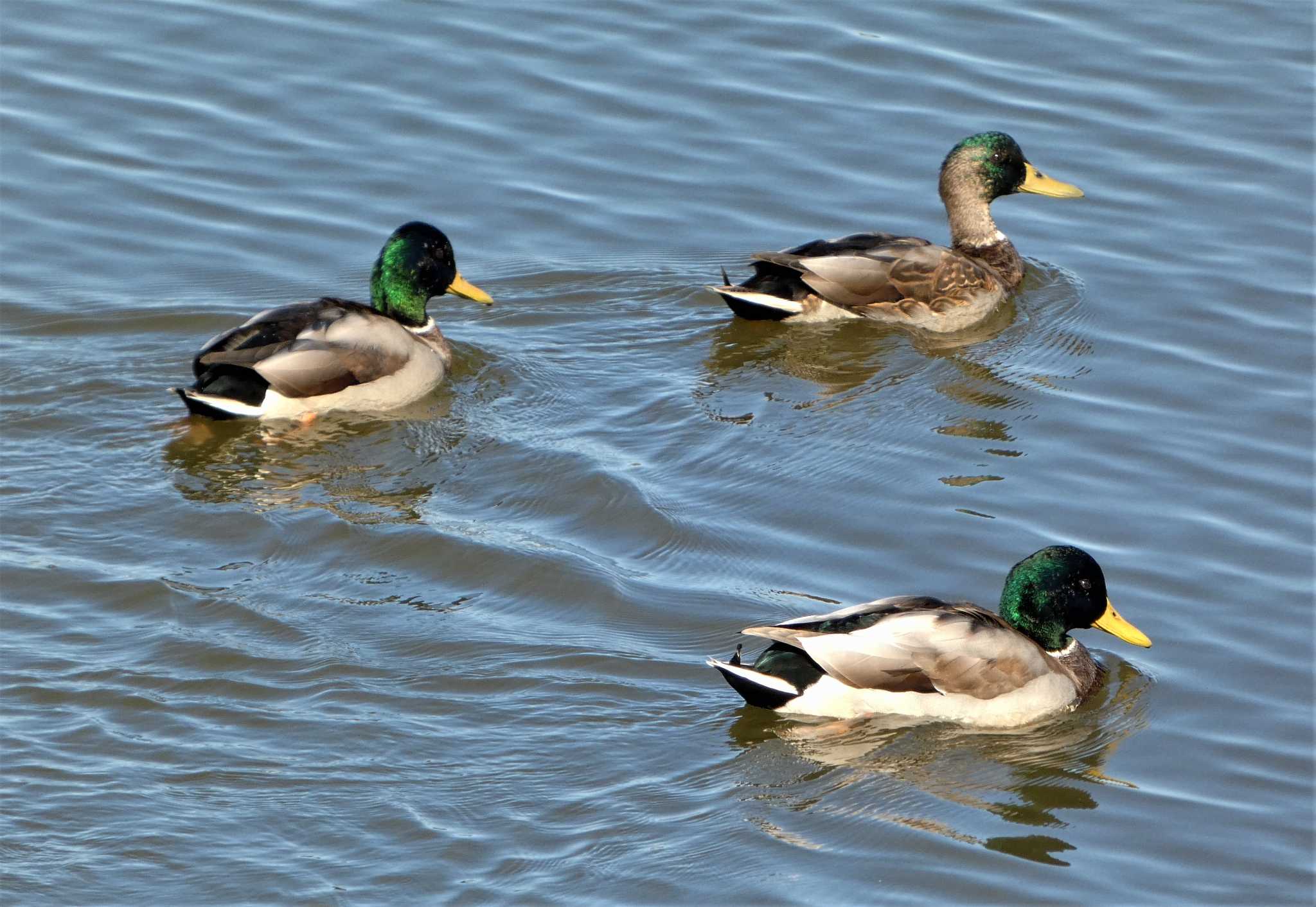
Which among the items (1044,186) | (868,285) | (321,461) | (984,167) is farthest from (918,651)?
(1044,186)

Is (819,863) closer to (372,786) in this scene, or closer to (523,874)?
(523,874)

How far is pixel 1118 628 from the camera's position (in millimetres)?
7883

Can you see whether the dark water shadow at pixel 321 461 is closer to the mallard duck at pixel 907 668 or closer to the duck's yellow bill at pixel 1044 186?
the mallard duck at pixel 907 668

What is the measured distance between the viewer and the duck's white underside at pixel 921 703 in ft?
24.1

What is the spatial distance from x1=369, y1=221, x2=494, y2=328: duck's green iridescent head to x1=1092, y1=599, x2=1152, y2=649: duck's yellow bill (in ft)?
14.6

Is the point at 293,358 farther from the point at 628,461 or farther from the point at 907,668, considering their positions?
the point at 907,668

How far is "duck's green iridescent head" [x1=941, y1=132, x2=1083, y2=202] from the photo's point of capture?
40.1 feet

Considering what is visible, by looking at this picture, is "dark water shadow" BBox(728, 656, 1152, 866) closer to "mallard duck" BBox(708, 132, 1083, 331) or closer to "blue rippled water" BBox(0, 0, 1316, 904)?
"blue rippled water" BBox(0, 0, 1316, 904)

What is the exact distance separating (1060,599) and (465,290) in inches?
175

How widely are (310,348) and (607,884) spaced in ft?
14.8

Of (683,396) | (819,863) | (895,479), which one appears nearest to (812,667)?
(819,863)

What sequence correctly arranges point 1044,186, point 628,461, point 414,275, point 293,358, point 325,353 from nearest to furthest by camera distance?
point 628,461
point 293,358
point 325,353
point 414,275
point 1044,186

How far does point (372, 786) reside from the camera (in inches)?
260

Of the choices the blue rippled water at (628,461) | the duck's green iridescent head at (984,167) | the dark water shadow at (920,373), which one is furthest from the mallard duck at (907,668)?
the duck's green iridescent head at (984,167)
